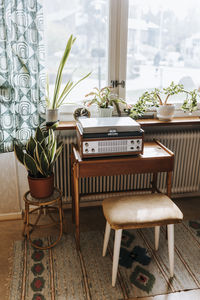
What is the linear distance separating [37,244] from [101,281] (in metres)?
0.60

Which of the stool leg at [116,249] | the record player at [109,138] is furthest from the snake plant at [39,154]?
the stool leg at [116,249]

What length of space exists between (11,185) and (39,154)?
62 centimetres

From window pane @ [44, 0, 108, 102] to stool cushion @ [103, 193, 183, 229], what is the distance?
3.46ft

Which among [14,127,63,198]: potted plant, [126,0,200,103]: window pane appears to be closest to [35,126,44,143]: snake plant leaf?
[14,127,63,198]: potted plant

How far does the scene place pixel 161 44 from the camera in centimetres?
256

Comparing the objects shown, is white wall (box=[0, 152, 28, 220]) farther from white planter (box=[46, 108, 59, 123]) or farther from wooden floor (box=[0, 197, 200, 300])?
white planter (box=[46, 108, 59, 123])

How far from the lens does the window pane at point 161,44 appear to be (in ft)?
8.04

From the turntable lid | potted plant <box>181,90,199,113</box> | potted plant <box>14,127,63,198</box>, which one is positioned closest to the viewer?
the turntable lid

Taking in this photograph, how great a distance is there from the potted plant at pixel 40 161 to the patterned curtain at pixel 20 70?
0.13 m

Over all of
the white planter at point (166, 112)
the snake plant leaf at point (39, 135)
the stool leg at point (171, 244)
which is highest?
the white planter at point (166, 112)

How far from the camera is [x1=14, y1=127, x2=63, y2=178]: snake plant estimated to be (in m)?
2.02

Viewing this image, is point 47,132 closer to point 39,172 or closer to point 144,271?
point 39,172

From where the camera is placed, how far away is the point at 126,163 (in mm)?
2006

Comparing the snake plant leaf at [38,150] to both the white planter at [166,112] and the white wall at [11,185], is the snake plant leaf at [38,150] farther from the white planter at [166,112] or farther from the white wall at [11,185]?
the white planter at [166,112]
